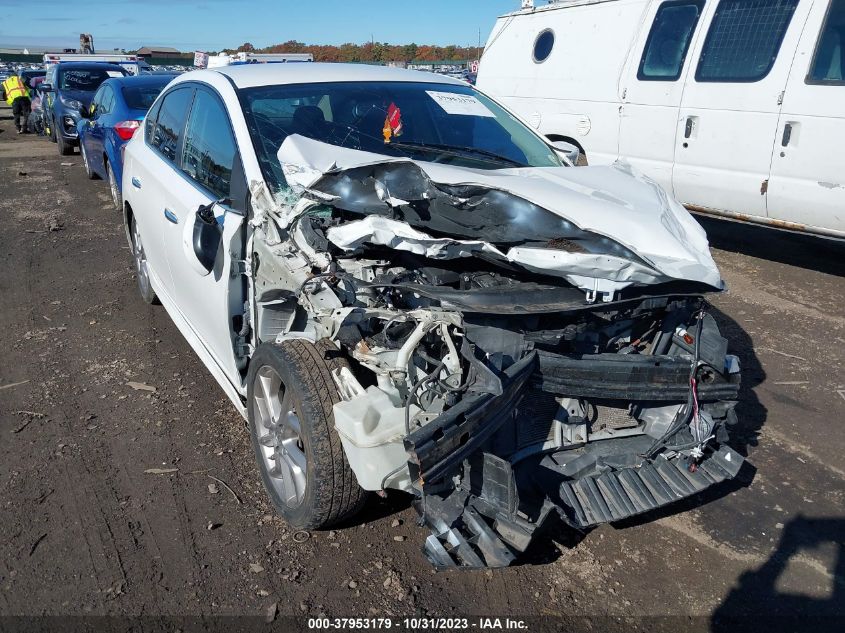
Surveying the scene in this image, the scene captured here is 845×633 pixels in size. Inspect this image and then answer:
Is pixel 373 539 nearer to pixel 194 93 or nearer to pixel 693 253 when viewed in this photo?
pixel 693 253

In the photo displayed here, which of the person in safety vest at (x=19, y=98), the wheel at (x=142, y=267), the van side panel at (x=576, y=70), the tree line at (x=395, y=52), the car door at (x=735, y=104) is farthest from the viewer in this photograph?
the tree line at (x=395, y=52)

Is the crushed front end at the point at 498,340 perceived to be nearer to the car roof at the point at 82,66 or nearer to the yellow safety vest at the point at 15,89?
the car roof at the point at 82,66

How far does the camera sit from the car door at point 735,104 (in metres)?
6.03

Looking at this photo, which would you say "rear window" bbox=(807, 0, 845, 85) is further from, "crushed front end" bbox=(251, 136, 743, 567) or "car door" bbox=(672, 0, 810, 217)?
"crushed front end" bbox=(251, 136, 743, 567)

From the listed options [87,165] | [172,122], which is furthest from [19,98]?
[172,122]

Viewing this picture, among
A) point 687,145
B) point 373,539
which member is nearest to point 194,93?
point 373,539

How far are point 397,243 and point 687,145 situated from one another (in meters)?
5.00

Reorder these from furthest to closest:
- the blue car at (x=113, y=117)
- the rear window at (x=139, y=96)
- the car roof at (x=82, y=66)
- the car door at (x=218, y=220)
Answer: the car roof at (x=82, y=66) → the rear window at (x=139, y=96) → the blue car at (x=113, y=117) → the car door at (x=218, y=220)

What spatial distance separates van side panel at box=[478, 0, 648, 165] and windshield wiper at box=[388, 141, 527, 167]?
3982mm

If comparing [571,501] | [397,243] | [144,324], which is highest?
[397,243]

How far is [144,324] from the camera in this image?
521 centimetres

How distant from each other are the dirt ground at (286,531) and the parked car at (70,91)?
10347 mm

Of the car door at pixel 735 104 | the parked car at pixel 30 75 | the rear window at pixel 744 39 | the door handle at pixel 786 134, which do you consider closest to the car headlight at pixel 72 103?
the parked car at pixel 30 75

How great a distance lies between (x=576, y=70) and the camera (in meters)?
7.66
